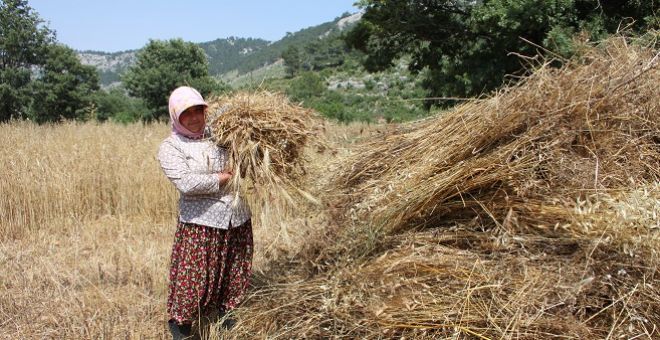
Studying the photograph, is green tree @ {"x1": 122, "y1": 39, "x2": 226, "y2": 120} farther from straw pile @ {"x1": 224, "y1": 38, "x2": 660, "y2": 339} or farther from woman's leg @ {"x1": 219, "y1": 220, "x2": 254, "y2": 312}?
straw pile @ {"x1": 224, "y1": 38, "x2": 660, "y2": 339}

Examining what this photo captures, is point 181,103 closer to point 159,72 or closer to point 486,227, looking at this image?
point 486,227

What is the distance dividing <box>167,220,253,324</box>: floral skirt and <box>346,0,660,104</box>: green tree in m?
4.71

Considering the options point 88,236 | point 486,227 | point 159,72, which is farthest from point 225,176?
point 159,72

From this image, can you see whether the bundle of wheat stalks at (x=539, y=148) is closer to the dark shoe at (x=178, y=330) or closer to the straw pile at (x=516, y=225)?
the straw pile at (x=516, y=225)

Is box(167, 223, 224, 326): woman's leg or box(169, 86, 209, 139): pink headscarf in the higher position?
box(169, 86, 209, 139): pink headscarf

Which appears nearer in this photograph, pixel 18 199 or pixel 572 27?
pixel 18 199

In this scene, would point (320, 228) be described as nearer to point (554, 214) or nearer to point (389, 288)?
point (389, 288)

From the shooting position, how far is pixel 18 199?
542 cm

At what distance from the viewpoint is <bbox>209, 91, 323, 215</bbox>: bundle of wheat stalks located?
2.74 m

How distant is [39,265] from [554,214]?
410cm

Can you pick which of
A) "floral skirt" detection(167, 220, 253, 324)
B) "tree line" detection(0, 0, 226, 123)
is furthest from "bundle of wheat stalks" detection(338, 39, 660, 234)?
"tree line" detection(0, 0, 226, 123)

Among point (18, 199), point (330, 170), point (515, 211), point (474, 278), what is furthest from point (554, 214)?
point (18, 199)

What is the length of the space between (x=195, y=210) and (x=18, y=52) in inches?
1078

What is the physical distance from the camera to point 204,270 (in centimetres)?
284
